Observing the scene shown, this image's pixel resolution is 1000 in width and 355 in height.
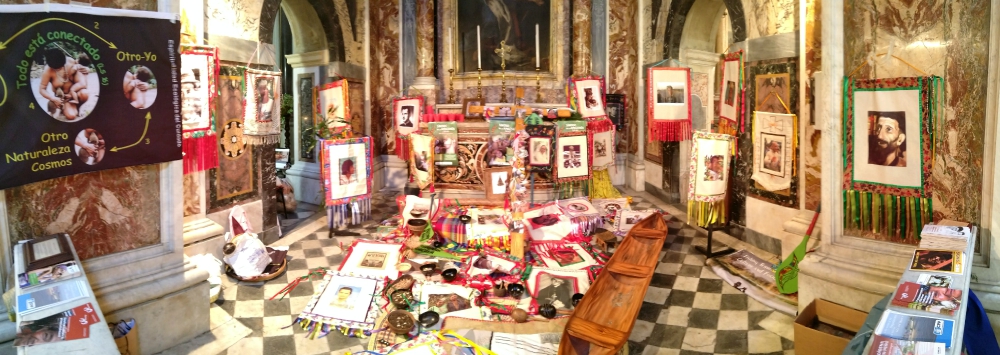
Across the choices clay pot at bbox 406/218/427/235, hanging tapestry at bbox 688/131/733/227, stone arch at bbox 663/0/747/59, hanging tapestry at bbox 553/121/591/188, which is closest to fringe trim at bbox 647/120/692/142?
hanging tapestry at bbox 553/121/591/188

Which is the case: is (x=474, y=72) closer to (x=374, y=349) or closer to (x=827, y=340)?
(x=374, y=349)

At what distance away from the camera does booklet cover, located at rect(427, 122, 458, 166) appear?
7.98 metres

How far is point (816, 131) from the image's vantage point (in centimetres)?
518

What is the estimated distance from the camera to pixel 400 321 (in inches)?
171

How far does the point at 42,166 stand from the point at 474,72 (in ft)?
24.6

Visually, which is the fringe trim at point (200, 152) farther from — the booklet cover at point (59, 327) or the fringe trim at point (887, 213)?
the fringe trim at point (887, 213)

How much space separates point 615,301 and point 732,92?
3.06 metres

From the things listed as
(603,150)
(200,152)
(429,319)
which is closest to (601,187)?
(603,150)

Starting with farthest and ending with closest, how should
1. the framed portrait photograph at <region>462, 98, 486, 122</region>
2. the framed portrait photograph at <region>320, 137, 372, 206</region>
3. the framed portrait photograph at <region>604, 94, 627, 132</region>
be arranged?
the framed portrait photograph at <region>604, 94, 627, 132</region> < the framed portrait photograph at <region>462, 98, 486, 122</region> < the framed portrait photograph at <region>320, 137, 372, 206</region>

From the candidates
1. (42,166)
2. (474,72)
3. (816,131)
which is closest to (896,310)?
(816,131)

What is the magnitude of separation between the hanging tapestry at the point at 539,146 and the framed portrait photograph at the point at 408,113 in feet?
7.44

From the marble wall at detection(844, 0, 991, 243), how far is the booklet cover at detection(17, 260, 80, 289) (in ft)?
15.8

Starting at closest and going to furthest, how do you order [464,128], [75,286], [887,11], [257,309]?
[75,286]
[887,11]
[257,309]
[464,128]

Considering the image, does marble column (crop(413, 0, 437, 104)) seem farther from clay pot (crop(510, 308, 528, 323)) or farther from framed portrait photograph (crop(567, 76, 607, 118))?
clay pot (crop(510, 308, 528, 323))
